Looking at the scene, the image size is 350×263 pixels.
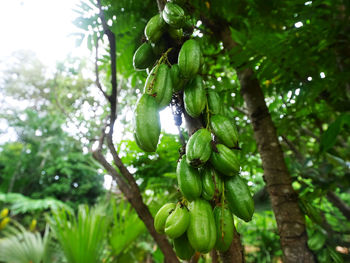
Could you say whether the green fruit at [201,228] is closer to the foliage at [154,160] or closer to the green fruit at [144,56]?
the green fruit at [144,56]

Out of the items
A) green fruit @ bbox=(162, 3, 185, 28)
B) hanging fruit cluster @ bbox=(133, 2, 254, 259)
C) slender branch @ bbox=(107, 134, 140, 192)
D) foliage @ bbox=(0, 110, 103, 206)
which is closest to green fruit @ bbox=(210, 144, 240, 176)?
hanging fruit cluster @ bbox=(133, 2, 254, 259)

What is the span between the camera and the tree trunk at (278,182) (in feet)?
3.97

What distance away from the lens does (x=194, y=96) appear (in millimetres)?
714

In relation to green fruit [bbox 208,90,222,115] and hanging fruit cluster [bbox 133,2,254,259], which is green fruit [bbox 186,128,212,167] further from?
green fruit [bbox 208,90,222,115]

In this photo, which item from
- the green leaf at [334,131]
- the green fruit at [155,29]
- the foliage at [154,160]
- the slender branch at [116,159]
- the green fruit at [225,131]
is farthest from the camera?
the foliage at [154,160]

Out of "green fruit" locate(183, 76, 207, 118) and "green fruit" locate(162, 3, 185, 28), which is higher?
"green fruit" locate(162, 3, 185, 28)

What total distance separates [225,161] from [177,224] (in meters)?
0.20

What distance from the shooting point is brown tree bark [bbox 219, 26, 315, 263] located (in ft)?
3.97

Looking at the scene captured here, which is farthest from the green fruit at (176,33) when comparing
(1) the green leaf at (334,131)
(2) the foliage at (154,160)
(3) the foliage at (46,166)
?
(3) the foliage at (46,166)

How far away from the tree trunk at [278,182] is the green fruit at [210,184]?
0.80m

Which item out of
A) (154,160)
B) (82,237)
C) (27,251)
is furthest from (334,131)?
(27,251)

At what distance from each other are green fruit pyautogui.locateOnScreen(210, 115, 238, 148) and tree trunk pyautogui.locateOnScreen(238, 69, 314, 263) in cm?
79

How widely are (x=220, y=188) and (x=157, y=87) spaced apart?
336mm

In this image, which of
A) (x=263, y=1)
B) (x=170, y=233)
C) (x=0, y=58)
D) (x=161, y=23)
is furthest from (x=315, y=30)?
(x=0, y=58)
